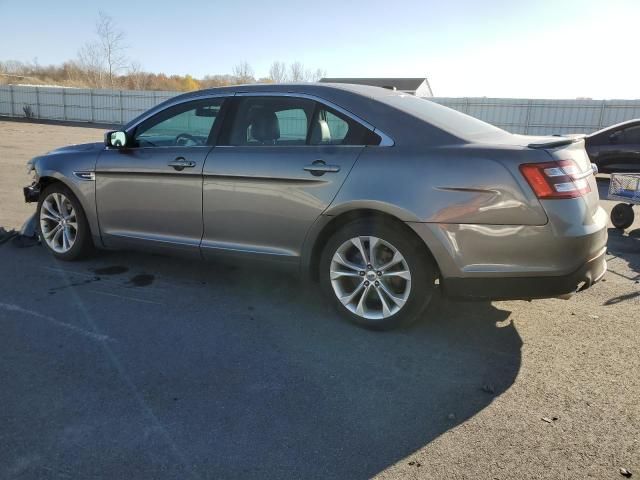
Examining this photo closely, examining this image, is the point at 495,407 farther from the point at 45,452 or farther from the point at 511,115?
the point at 511,115

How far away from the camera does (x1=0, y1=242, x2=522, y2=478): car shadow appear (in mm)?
2568

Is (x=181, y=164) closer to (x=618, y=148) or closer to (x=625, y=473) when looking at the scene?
(x=625, y=473)

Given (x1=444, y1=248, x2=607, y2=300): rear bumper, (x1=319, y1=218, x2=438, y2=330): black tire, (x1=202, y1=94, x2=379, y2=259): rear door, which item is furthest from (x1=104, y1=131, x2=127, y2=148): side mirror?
(x1=444, y1=248, x2=607, y2=300): rear bumper

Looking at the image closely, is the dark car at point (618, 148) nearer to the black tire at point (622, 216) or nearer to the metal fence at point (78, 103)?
the black tire at point (622, 216)

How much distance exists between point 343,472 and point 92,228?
3751mm

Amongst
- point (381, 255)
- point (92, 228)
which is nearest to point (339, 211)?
point (381, 255)

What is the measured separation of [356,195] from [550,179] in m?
1.25

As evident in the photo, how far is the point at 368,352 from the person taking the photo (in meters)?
3.62

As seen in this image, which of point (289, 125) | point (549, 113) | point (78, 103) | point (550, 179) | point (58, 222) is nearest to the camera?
point (550, 179)

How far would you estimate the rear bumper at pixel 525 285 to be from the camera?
3.43m

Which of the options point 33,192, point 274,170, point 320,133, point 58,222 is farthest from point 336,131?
point 33,192

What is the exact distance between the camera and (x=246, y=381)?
323cm

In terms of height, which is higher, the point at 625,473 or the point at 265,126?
the point at 265,126

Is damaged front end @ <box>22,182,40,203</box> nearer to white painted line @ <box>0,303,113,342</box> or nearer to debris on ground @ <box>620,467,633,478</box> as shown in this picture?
white painted line @ <box>0,303,113,342</box>
